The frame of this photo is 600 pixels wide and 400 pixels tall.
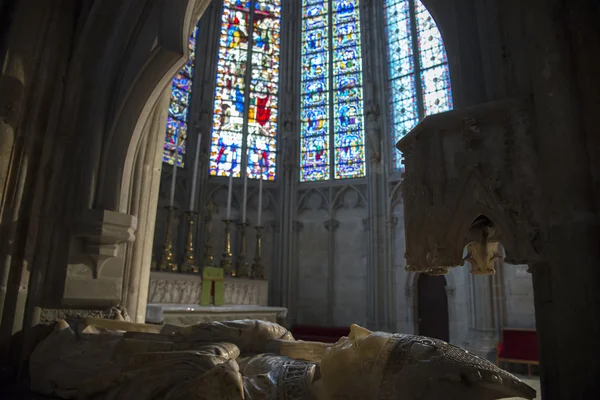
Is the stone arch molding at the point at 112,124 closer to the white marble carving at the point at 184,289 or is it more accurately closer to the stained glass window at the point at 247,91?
the white marble carving at the point at 184,289

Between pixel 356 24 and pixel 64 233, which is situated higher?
pixel 356 24

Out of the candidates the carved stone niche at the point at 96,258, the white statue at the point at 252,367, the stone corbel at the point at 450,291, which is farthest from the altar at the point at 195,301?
the stone corbel at the point at 450,291

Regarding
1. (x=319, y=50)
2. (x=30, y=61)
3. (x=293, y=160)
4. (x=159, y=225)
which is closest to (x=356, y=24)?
(x=319, y=50)

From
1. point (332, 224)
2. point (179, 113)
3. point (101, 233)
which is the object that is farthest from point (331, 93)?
point (101, 233)

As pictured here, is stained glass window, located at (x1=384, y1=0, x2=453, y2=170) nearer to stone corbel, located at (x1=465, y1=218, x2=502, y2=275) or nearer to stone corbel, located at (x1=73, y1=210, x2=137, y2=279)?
stone corbel, located at (x1=73, y1=210, x2=137, y2=279)

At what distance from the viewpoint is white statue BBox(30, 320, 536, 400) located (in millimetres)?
1459

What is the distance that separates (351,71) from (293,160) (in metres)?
2.82

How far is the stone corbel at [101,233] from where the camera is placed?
3172mm

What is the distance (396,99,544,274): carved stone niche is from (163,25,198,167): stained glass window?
8.74 meters

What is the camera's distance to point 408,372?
4.99ft

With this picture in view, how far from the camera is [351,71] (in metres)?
11.1

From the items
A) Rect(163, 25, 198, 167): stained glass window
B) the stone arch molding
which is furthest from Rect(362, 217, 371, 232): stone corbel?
the stone arch molding

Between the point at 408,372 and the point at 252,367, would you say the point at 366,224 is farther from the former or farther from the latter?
the point at 408,372

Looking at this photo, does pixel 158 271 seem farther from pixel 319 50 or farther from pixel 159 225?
pixel 319 50
